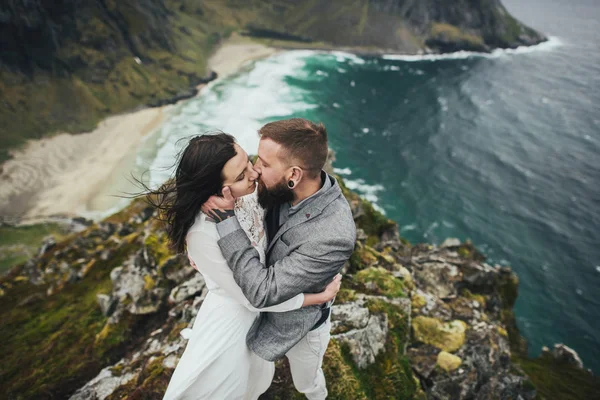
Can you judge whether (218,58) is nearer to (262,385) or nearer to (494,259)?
(494,259)

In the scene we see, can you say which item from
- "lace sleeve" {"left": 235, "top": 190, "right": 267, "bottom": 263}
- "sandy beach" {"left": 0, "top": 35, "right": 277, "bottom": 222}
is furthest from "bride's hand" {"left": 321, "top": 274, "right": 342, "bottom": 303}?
"sandy beach" {"left": 0, "top": 35, "right": 277, "bottom": 222}

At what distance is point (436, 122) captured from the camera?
89.1 m

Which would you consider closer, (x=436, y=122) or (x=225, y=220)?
(x=225, y=220)

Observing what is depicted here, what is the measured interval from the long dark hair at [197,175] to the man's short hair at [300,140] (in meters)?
0.74

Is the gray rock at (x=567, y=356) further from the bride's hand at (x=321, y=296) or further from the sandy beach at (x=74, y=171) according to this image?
the sandy beach at (x=74, y=171)

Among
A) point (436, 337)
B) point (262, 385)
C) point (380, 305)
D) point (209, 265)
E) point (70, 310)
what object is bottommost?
point (70, 310)

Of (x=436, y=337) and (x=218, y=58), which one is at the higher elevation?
(x=436, y=337)

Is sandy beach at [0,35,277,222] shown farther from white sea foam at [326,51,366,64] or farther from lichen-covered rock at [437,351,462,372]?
white sea foam at [326,51,366,64]

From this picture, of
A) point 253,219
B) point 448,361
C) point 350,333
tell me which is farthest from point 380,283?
point 253,219

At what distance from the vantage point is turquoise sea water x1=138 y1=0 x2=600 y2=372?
47.9m

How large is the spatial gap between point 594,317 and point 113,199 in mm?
75580

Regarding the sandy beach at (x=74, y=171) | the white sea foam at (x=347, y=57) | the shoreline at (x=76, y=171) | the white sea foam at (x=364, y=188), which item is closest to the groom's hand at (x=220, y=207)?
the shoreline at (x=76, y=171)

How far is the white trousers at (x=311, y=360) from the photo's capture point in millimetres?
Answer: 5734

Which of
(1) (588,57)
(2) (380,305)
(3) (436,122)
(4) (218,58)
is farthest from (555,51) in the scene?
(2) (380,305)
